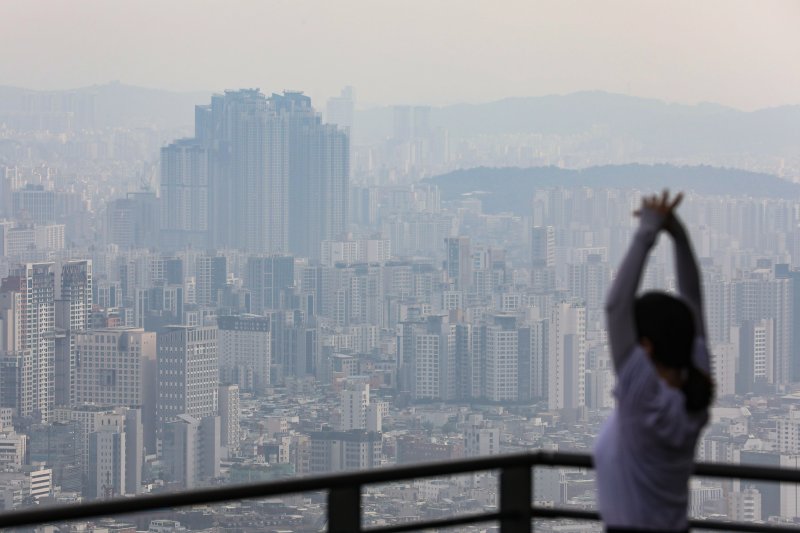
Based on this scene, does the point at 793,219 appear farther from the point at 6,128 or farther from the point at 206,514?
the point at 6,128

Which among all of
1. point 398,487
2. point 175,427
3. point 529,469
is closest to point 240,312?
point 175,427

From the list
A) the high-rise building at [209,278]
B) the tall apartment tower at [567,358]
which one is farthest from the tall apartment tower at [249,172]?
the tall apartment tower at [567,358]

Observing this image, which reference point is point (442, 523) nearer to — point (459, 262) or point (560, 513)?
point (560, 513)

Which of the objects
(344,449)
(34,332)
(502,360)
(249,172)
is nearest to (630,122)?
(502,360)

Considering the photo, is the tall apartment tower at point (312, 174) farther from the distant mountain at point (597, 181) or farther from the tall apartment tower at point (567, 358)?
the tall apartment tower at point (567, 358)

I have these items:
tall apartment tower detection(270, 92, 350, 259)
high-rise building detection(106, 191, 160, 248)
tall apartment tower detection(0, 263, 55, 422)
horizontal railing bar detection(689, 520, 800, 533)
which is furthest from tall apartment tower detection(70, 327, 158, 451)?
horizontal railing bar detection(689, 520, 800, 533)

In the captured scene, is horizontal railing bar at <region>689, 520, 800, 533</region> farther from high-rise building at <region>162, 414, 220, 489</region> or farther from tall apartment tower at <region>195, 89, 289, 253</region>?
tall apartment tower at <region>195, 89, 289, 253</region>

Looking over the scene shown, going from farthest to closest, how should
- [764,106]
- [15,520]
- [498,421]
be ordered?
[764,106]
[498,421]
[15,520]

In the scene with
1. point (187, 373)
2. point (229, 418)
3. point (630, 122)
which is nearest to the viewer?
point (229, 418)
